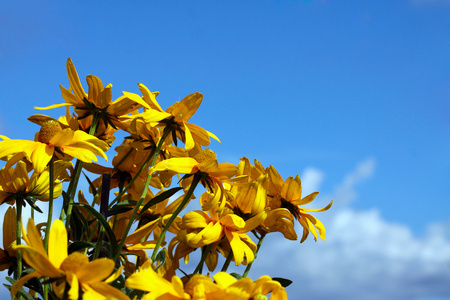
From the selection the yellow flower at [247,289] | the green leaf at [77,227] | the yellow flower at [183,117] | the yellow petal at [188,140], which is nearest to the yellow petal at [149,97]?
the yellow flower at [183,117]

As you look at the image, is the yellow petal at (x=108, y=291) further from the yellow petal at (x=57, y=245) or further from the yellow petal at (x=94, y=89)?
the yellow petal at (x=94, y=89)

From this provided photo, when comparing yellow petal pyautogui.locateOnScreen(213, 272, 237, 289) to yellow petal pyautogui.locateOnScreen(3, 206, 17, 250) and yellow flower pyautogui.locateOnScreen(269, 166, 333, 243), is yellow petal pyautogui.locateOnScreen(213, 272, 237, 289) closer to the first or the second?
yellow flower pyautogui.locateOnScreen(269, 166, 333, 243)

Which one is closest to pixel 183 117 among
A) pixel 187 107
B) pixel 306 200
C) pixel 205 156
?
pixel 187 107

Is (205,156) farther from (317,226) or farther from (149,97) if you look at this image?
(317,226)

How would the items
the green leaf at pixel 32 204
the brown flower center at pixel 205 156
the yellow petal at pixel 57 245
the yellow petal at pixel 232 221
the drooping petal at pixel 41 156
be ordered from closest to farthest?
1. the yellow petal at pixel 57 245
2. the drooping petal at pixel 41 156
3. the yellow petal at pixel 232 221
4. the brown flower center at pixel 205 156
5. the green leaf at pixel 32 204

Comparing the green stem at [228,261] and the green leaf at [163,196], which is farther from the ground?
the green leaf at [163,196]

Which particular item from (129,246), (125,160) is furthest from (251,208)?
(125,160)

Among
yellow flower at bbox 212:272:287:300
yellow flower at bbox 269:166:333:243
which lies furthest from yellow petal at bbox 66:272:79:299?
yellow flower at bbox 269:166:333:243
